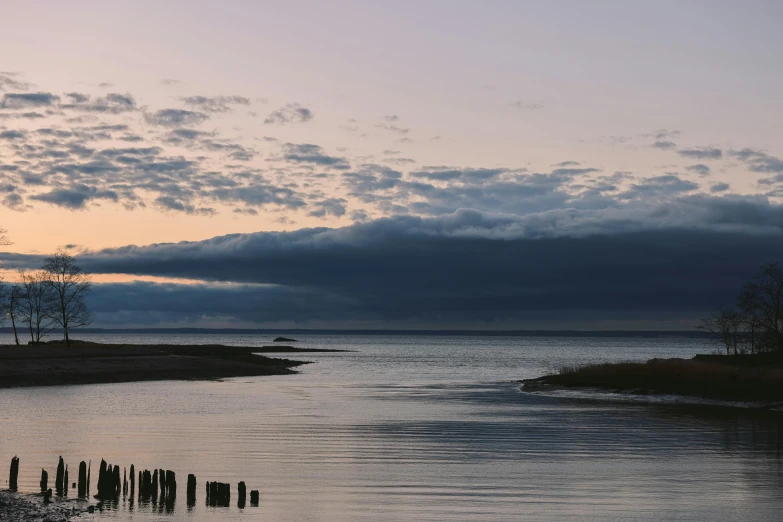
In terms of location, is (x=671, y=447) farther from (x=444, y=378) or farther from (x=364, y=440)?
(x=444, y=378)

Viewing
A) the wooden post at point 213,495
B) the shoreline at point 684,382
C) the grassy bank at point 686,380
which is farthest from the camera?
the grassy bank at point 686,380

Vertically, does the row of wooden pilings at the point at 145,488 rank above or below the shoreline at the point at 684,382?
above

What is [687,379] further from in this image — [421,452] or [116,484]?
[116,484]

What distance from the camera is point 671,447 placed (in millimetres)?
40750

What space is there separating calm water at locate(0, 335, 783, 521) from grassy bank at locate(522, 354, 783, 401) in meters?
7.51

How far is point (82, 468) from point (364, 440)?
58.4ft

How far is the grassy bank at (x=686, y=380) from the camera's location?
222ft

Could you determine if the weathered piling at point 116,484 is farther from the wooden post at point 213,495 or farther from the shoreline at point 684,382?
the shoreline at point 684,382

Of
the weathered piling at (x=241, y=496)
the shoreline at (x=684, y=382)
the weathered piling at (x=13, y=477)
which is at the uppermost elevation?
the weathered piling at (x=13, y=477)

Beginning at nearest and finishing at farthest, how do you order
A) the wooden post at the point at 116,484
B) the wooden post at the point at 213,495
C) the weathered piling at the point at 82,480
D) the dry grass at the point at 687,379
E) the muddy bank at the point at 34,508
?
1. the muddy bank at the point at 34,508
2. the wooden post at the point at 213,495
3. the wooden post at the point at 116,484
4. the weathered piling at the point at 82,480
5. the dry grass at the point at 687,379

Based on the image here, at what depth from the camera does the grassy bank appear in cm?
6756

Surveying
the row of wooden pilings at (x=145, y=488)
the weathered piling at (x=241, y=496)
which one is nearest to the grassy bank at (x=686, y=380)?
the weathered piling at (x=241, y=496)

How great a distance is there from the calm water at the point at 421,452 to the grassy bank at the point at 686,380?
24.7 feet

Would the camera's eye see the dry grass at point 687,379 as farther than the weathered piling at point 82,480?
Yes
